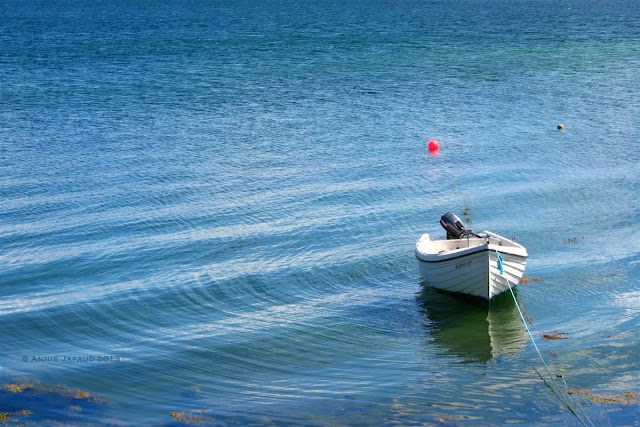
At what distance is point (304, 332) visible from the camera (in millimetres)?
18484

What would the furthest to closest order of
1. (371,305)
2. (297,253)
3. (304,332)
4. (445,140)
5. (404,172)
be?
Answer: (445,140) < (404,172) < (297,253) < (371,305) < (304,332)

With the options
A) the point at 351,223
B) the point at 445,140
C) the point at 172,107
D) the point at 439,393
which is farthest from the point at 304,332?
the point at 172,107

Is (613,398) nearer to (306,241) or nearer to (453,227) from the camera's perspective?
(453,227)

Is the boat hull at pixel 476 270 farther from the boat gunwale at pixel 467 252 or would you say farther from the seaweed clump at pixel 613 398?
the seaweed clump at pixel 613 398

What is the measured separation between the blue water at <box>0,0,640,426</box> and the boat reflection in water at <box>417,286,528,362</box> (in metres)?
0.07

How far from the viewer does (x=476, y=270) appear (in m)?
19.2

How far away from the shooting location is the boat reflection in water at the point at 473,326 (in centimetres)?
1755

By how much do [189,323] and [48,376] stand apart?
12.7 feet

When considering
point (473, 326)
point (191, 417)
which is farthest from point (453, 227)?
point (191, 417)

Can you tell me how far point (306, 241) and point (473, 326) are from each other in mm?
6877

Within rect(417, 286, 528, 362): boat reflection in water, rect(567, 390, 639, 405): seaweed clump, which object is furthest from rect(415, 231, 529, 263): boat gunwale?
rect(567, 390, 639, 405): seaweed clump

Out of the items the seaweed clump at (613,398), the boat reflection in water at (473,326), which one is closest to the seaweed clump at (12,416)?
the boat reflection in water at (473,326)

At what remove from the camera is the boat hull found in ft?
62.3

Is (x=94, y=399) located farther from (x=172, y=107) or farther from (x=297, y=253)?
(x=172, y=107)
